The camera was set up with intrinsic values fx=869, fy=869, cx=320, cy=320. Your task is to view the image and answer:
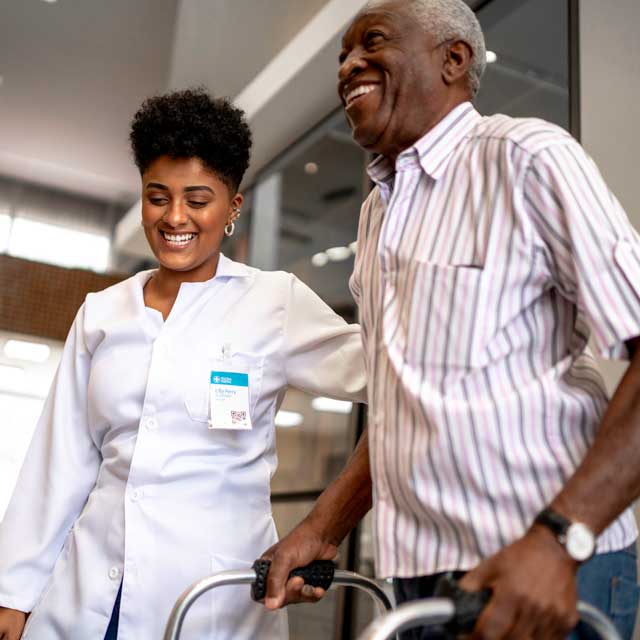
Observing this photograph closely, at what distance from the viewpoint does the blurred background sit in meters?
2.88

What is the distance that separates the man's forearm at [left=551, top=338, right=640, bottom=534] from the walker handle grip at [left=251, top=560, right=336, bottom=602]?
529 mm

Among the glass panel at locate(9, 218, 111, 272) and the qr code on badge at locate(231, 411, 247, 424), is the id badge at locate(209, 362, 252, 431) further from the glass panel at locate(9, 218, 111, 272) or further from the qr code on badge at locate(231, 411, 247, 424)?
the glass panel at locate(9, 218, 111, 272)

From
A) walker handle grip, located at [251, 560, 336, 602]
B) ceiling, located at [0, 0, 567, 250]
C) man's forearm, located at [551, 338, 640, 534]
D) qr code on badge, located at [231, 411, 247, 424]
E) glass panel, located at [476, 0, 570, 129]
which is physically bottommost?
walker handle grip, located at [251, 560, 336, 602]

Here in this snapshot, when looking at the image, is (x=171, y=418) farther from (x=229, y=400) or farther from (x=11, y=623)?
→ (x=11, y=623)

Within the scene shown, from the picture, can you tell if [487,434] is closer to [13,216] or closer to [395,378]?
[395,378]

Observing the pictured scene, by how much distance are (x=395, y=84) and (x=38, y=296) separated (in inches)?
138

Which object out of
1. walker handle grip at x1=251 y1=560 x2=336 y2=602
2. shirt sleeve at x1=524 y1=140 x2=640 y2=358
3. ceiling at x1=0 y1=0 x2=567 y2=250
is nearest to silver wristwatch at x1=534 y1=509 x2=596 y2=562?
shirt sleeve at x1=524 y1=140 x2=640 y2=358

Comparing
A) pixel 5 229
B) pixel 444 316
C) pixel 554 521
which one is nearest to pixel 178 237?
pixel 444 316

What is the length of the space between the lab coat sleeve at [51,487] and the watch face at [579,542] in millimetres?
1088

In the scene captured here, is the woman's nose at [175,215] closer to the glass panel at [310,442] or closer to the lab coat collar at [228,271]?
the lab coat collar at [228,271]

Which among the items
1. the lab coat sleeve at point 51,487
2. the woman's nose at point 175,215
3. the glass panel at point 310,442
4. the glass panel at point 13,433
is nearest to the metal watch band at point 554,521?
the woman's nose at point 175,215

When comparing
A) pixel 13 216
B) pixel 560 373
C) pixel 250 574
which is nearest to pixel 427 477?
pixel 560 373

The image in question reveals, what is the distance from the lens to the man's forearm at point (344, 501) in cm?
143

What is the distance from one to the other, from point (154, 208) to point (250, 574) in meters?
0.74
